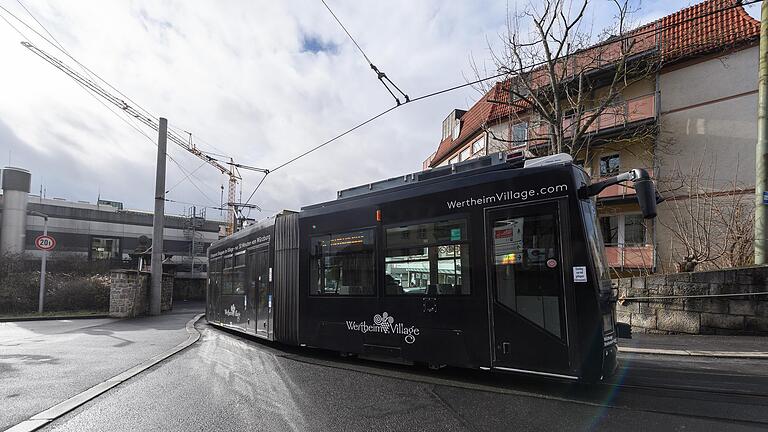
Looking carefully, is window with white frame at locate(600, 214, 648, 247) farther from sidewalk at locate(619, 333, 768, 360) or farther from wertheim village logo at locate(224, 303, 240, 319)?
wertheim village logo at locate(224, 303, 240, 319)

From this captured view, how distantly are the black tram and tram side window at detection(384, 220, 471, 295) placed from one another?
0.06 ft

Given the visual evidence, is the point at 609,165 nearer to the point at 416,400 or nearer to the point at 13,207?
the point at 416,400

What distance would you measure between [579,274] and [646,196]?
117cm

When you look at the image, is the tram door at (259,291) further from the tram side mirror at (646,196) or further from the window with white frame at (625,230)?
the window with white frame at (625,230)

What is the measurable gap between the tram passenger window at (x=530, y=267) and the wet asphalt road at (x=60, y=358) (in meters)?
5.83

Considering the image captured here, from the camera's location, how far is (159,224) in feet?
76.6

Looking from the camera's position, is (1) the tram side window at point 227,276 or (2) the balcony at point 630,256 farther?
(2) the balcony at point 630,256

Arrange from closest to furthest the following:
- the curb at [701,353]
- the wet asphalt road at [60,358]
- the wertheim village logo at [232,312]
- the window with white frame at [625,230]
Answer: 1. the wet asphalt road at [60,358]
2. the curb at [701,353]
3. the wertheim village logo at [232,312]
4. the window with white frame at [625,230]

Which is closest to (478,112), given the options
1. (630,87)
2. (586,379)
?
(630,87)

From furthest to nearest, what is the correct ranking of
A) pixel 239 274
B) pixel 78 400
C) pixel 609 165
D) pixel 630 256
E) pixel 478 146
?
1. pixel 478 146
2. pixel 609 165
3. pixel 630 256
4. pixel 239 274
5. pixel 78 400

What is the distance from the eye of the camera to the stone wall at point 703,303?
10.7 metres

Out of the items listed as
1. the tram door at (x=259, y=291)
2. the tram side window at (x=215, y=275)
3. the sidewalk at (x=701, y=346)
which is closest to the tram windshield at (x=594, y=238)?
the sidewalk at (x=701, y=346)

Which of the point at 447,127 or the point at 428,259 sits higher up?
the point at 447,127

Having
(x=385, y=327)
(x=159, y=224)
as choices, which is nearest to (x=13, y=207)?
(x=159, y=224)
